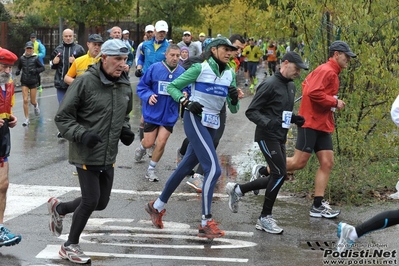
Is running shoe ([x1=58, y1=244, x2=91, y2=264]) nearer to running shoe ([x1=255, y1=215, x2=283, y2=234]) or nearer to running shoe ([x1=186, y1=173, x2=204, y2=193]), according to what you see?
running shoe ([x1=255, y1=215, x2=283, y2=234])

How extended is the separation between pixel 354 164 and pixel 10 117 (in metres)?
4.49

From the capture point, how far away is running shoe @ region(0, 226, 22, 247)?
6812 millimetres

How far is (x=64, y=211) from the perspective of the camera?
6961mm

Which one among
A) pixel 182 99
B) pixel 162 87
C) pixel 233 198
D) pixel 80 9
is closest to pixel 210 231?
pixel 233 198

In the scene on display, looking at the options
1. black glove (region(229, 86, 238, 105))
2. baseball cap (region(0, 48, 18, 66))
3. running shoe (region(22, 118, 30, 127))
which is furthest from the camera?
running shoe (region(22, 118, 30, 127))

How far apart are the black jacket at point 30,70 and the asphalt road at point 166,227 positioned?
5334 mm

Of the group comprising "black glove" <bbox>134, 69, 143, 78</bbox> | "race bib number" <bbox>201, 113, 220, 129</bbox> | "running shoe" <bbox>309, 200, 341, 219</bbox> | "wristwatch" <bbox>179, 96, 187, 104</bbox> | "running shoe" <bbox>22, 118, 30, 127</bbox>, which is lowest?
"running shoe" <bbox>22, 118, 30, 127</bbox>

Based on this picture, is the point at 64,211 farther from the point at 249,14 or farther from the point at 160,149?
the point at 249,14

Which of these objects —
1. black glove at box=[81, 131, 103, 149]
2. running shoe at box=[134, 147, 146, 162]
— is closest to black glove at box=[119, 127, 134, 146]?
black glove at box=[81, 131, 103, 149]

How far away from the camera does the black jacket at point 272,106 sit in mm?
7879

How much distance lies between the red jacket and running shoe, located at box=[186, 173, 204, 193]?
1872 mm

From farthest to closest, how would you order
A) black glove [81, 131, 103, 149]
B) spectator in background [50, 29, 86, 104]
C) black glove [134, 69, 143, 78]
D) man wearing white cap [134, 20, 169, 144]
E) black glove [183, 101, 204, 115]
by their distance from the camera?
spectator in background [50, 29, 86, 104], black glove [134, 69, 143, 78], man wearing white cap [134, 20, 169, 144], black glove [183, 101, 204, 115], black glove [81, 131, 103, 149]

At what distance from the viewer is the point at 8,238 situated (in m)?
6.84

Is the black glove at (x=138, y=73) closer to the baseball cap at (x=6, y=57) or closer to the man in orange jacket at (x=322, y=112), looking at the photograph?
the man in orange jacket at (x=322, y=112)
